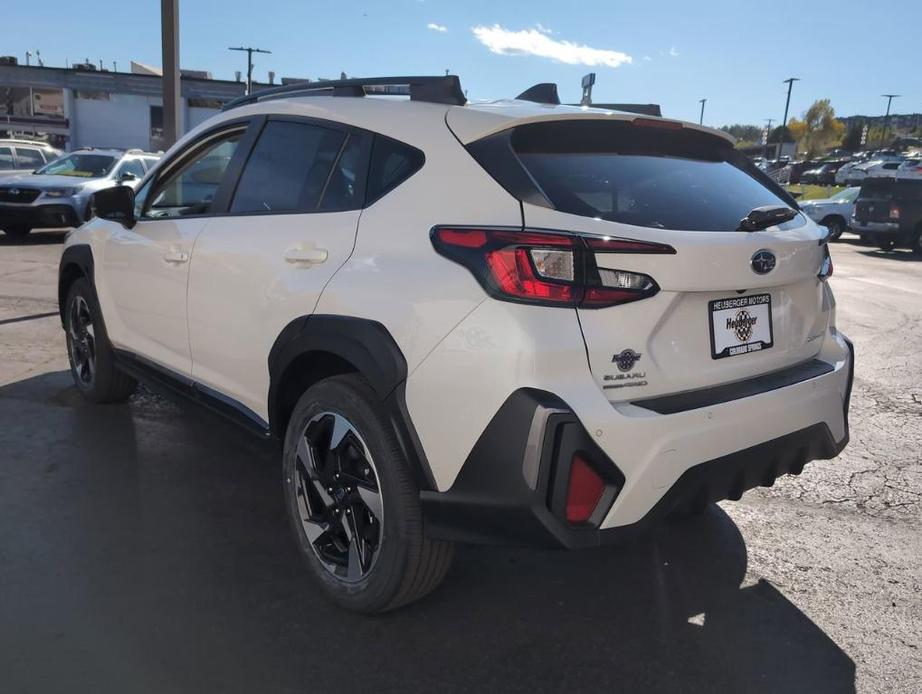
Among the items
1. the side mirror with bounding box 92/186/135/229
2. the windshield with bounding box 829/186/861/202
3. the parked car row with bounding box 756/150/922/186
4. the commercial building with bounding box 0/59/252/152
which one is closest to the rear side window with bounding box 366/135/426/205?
the side mirror with bounding box 92/186/135/229

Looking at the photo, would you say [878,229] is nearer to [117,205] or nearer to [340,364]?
[117,205]

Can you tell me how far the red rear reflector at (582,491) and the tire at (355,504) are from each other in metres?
0.52

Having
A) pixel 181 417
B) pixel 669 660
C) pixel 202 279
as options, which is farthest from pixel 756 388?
pixel 181 417

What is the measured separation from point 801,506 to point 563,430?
2.26m

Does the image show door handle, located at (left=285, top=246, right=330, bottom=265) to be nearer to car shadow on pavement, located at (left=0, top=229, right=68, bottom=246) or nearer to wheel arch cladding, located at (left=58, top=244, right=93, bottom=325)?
wheel arch cladding, located at (left=58, top=244, right=93, bottom=325)

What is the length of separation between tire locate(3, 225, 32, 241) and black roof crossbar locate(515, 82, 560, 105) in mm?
12896

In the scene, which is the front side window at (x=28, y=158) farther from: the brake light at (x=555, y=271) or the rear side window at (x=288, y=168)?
the brake light at (x=555, y=271)

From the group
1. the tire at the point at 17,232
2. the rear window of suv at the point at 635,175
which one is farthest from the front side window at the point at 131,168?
the rear window of suv at the point at 635,175

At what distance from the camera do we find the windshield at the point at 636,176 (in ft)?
8.31

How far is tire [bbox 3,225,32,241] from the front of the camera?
13855mm

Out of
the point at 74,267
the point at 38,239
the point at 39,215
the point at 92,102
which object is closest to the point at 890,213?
the point at 39,215

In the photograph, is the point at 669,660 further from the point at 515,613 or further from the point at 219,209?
the point at 219,209

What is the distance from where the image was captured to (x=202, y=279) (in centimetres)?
361

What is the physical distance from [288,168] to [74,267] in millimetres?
2461
